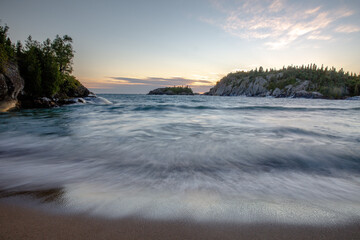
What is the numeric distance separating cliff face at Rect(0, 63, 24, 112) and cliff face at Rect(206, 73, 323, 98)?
127 m

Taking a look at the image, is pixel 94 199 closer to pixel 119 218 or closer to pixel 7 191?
pixel 119 218

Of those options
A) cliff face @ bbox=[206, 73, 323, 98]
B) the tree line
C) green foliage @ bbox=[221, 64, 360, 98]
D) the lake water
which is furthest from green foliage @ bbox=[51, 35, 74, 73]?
green foliage @ bbox=[221, 64, 360, 98]

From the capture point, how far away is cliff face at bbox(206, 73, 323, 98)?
119425mm

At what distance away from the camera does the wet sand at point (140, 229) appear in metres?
1.32

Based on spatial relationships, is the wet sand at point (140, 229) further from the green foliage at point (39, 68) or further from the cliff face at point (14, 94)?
the green foliage at point (39, 68)

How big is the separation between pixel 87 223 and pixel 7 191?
4.43ft

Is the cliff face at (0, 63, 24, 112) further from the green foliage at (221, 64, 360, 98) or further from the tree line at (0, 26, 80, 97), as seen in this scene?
the green foliage at (221, 64, 360, 98)

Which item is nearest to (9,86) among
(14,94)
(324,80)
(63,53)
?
(14,94)

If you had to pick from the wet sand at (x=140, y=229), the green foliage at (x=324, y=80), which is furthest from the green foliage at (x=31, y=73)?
the green foliage at (x=324, y=80)

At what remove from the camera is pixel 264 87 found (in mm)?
143750

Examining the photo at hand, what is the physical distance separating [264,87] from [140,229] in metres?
161

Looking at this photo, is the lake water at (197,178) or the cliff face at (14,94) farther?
the cliff face at (14,94)

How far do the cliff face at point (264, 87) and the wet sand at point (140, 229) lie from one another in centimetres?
12814

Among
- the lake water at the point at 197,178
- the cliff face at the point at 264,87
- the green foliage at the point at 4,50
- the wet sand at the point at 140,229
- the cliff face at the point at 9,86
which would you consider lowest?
the lake water at the point at 197,178
